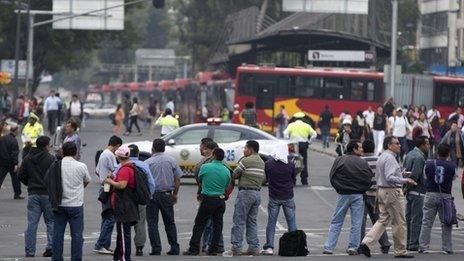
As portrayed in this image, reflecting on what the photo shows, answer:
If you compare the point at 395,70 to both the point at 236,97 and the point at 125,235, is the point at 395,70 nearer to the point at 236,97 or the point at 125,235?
the point at 236,97

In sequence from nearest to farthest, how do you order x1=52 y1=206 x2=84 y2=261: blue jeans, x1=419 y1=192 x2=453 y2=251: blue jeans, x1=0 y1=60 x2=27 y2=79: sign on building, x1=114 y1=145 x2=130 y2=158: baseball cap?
x1=52 y1=206 x2=84 y2=261: blue jeans
x1=114 y1=145 x2=130 y2=158: baseball cap
x1=419 y1=192 x2=453 y2=251: blue jeans
x1=0 y1=60 x2=27 y2=79: sign on building

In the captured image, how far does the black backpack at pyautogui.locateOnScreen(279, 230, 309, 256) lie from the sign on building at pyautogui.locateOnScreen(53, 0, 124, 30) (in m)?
48.2

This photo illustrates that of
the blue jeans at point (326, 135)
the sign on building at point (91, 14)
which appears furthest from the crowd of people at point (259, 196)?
the sign on building at point (91, 14)

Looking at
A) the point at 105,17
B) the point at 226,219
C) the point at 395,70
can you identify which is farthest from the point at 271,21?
the point at 226,219

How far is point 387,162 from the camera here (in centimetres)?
2227

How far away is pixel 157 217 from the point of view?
73.4 ft

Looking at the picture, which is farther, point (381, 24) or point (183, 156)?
point (381, 24)

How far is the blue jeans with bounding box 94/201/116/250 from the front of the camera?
2209 cm

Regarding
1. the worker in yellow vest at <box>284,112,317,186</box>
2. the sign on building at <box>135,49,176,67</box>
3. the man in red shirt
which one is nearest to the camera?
the man in red shirt

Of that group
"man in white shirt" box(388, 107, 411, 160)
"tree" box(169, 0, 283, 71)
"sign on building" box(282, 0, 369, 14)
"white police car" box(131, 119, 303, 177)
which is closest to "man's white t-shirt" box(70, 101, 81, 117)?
"sign on building" box(282, 0, 369, 14)

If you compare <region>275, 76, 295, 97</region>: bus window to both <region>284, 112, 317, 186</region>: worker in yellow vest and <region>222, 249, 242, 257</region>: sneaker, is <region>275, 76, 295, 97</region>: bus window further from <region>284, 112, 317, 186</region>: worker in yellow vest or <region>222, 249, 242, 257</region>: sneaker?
<region>222, 249, 242, 257</region>: sneaker

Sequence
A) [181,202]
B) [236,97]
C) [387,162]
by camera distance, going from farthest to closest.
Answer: [236,97], [181,202], [387,162]

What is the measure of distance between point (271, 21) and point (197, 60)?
964 inches

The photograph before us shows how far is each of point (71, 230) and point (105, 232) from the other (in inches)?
97.3
